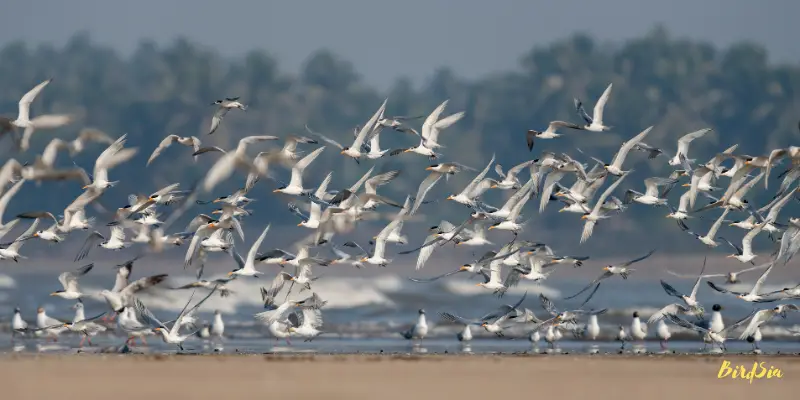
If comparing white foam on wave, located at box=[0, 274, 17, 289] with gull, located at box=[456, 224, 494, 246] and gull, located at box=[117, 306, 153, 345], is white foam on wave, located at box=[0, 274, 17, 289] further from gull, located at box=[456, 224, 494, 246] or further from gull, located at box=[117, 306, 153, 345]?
gull, located at box=[456, 224, 494, 246]

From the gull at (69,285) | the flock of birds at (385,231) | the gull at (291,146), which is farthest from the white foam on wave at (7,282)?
the gull at (291,146)

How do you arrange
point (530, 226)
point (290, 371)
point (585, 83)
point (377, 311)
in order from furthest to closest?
point (585, 83)
point (530, 226)
point (377, 311)
point (290, 371)

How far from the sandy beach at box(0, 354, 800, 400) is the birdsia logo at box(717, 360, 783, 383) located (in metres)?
0.12

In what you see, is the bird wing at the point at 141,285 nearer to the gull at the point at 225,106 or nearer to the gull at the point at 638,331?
the gull at the point at 225,106

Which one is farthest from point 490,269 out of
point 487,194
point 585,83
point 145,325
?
point 585,83

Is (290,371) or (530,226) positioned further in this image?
(530,226)

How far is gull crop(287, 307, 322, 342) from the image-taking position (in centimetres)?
2808

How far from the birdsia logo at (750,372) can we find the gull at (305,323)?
281 inches

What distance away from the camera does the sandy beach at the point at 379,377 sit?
2191 centimetres

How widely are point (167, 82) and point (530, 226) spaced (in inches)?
773

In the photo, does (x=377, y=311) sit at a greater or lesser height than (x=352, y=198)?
lesser

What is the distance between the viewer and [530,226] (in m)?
57.6

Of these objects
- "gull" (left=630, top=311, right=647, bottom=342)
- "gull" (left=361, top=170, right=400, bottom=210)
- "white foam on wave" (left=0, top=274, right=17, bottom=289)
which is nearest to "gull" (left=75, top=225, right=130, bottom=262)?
"gull" (left=361, top=170, right=400, bottom=210)

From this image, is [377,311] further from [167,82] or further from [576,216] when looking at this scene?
[167,82]
